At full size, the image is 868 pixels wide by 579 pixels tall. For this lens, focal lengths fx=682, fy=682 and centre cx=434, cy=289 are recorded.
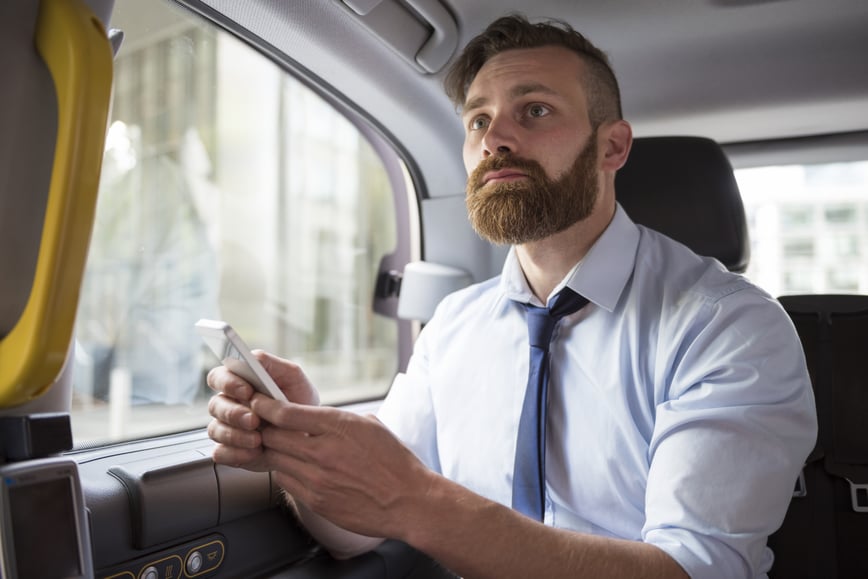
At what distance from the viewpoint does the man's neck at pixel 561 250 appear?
1.61 meters

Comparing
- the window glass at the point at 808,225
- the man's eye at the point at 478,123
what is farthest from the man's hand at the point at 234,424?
the window glass at the point at 808,225

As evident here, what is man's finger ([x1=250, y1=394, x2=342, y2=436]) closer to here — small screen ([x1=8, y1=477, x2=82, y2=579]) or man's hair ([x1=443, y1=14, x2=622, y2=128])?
small screen ([x1=8, y1=477, x2=82, y2=579])

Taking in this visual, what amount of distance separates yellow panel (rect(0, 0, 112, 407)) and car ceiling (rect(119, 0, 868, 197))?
64 centimetres

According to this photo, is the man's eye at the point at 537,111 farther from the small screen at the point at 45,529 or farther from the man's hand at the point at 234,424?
the small screen at the point at 45,529

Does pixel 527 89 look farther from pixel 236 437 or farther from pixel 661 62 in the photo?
pixel 236 437

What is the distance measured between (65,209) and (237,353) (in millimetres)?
304

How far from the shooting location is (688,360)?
4.23 feet

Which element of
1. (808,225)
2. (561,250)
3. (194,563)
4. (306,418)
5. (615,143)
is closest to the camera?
(306,418)

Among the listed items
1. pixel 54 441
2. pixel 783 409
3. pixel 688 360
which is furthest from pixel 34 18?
pixel 783 409

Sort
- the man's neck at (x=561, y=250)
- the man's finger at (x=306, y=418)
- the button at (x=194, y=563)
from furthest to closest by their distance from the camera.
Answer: the man's neck at (x=561, y=250)
the button at (x=194, y=563)
the man's finger at (x=306, y=418)

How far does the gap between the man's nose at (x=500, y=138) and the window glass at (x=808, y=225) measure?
1120 mm

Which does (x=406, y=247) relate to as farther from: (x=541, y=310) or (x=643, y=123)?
(x=541, y=310)

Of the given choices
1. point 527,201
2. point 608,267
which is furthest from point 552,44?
point 608,267

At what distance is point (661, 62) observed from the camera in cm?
198
